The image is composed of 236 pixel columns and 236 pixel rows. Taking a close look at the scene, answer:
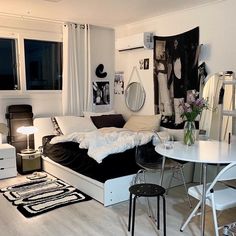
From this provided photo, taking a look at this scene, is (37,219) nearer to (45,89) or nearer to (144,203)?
(144,203)

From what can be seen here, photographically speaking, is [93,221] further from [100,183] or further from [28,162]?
[28,162]

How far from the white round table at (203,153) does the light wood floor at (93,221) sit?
50 cm

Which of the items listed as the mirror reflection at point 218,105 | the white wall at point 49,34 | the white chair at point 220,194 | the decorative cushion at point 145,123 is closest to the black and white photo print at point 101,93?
the white wall at point 49,34

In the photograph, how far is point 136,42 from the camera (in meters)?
4.58

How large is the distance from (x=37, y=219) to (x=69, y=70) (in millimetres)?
2746

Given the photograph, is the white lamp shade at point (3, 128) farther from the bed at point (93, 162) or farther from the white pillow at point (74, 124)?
the white pillow at point (74, 124)

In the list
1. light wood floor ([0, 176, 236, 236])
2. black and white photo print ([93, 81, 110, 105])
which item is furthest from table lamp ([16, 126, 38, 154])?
black and white photo print ([93, 81, 110, 105])

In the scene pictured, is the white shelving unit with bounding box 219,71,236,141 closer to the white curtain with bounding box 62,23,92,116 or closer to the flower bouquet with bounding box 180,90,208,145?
the flower bouquet with bounding box 180,90,208,145

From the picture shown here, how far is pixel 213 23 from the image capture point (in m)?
3.63

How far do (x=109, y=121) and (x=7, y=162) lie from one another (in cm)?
175

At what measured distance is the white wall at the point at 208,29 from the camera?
3.46 metres

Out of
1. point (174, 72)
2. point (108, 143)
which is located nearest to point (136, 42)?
point (174, 72)

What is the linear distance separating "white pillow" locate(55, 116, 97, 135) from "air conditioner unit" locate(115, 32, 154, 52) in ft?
4.76

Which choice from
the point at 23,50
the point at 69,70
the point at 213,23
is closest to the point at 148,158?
the point at 213,23
